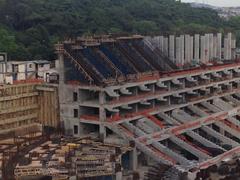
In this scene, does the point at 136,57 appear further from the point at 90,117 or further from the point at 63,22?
the point at 63,22

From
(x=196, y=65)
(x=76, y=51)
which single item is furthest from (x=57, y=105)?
(x=196, y=65)

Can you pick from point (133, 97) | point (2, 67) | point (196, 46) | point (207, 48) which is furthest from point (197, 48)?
point (2, 67)

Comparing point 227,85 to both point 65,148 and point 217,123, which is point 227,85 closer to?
point 217,123

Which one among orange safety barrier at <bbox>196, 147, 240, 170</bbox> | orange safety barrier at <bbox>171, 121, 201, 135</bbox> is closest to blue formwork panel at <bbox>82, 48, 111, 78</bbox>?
orange safety barrier at <bbox>171, 121, 201, 135</bbox>

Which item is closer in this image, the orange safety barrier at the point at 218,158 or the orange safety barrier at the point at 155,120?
the orange safety barrier at the point at 218,158

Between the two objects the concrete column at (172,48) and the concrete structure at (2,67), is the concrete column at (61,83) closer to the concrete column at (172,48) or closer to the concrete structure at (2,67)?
the concrete structure at (2,67)

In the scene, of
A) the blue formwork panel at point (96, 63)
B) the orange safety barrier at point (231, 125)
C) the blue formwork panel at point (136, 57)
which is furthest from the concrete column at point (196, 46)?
the blue formwork panel at point (96, 63)

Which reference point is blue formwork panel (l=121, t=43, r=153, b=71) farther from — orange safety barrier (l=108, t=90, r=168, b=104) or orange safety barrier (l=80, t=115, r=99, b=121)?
orange safety barrier (l=80, t=115, r=99, b=121)
